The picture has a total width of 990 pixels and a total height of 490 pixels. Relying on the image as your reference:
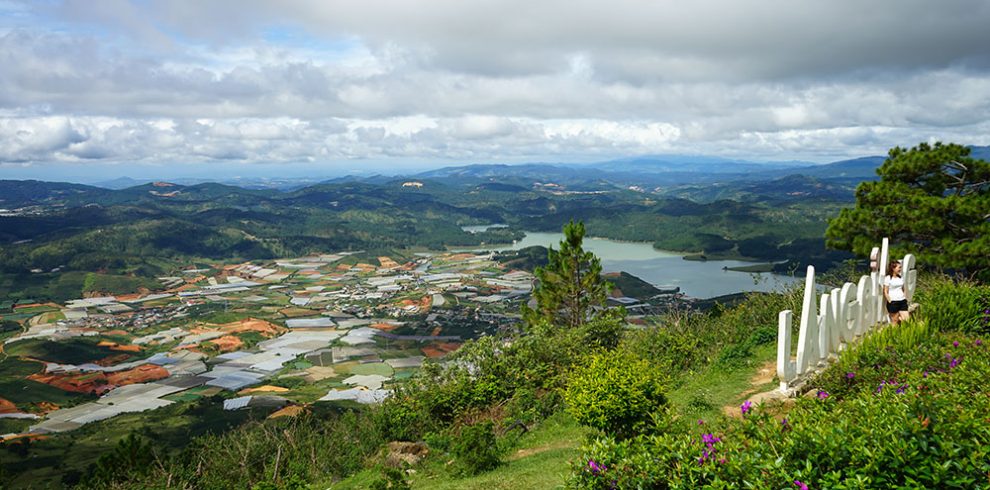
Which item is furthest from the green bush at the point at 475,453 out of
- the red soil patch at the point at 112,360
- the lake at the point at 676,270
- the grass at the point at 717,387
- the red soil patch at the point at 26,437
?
the red soil patch at the point at 112,360

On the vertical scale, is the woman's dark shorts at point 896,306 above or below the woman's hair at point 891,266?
below

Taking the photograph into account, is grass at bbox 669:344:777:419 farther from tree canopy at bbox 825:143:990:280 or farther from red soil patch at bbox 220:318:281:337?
red soil patch at bbox 220:318:281:337

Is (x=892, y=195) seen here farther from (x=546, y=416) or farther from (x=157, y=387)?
(x=157, y=387)

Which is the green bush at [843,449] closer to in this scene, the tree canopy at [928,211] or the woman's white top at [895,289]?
the woman's white top at [895,289]

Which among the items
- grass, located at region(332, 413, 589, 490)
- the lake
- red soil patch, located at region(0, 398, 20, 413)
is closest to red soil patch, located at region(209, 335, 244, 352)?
red soil patch, located at region(0, 398, 20, 413)

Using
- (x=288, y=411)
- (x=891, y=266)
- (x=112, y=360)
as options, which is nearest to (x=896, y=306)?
(x=891, y=266)

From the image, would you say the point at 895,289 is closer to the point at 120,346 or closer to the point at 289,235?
the point at 120,346
